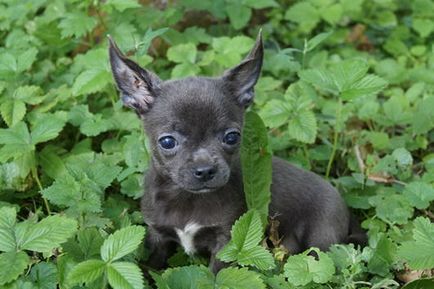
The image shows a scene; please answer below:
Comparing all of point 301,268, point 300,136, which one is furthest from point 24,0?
point 301,268

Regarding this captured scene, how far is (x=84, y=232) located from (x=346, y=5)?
4447 millimetres

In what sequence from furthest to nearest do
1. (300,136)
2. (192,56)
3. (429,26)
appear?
(429,26), (192,56), (300,136)

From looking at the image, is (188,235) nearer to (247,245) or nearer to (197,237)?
(197,237)

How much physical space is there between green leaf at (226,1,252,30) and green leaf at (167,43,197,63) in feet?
2.40

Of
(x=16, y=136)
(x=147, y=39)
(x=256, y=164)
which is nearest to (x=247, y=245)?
(x=256, y=164)

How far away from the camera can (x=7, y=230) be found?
3.84 metres

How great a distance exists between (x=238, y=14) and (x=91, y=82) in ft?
6.36

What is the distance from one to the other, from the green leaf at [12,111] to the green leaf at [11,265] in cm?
178

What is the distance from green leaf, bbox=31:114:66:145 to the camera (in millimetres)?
4809

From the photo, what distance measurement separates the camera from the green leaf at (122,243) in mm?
3678

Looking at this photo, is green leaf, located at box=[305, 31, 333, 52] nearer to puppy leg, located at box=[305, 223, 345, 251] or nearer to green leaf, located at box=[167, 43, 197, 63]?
green leaf, located at box=[167, 43, 197, 63]

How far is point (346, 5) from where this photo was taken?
747 centimetres

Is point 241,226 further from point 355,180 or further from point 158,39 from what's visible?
point 158,39

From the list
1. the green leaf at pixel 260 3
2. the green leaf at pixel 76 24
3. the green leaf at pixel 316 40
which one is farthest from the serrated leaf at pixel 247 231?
the green leaf at pixel 260 3
